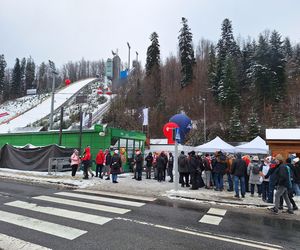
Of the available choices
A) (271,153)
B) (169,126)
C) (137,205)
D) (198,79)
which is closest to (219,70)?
(198,79)

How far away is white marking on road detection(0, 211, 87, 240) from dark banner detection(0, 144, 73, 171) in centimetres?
1195

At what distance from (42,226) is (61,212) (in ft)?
4.64

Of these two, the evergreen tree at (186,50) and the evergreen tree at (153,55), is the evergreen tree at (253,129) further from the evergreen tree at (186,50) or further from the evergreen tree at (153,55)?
the evergreen tree at (153,55)

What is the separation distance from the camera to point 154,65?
72.2m

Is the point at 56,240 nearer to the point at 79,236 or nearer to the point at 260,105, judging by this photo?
the point at 79,236

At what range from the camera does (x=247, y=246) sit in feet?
18.5

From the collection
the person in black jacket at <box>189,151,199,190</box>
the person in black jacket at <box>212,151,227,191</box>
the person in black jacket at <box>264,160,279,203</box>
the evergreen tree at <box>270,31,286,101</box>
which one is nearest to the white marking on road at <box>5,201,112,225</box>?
the person in black jacket at <box>264,160,279,203</box>

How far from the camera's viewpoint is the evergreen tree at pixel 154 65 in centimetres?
7020

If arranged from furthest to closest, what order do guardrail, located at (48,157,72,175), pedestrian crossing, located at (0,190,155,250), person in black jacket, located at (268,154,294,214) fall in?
guardrail, located at (48,157,72,175), person in black jacket, located at (268,154,294,214), pedestrian crossing, located at (0,190,155,250)

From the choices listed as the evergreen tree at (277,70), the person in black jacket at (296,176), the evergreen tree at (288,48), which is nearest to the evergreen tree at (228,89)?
the evergreen tree at (277,70)

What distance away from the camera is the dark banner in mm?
19188

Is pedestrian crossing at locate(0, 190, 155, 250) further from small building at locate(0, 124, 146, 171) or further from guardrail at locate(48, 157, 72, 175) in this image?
small building at locate(0, 124, 146, 171)

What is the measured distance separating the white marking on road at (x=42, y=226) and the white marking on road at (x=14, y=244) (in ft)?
2.05

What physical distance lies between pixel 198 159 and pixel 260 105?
1820 inches
